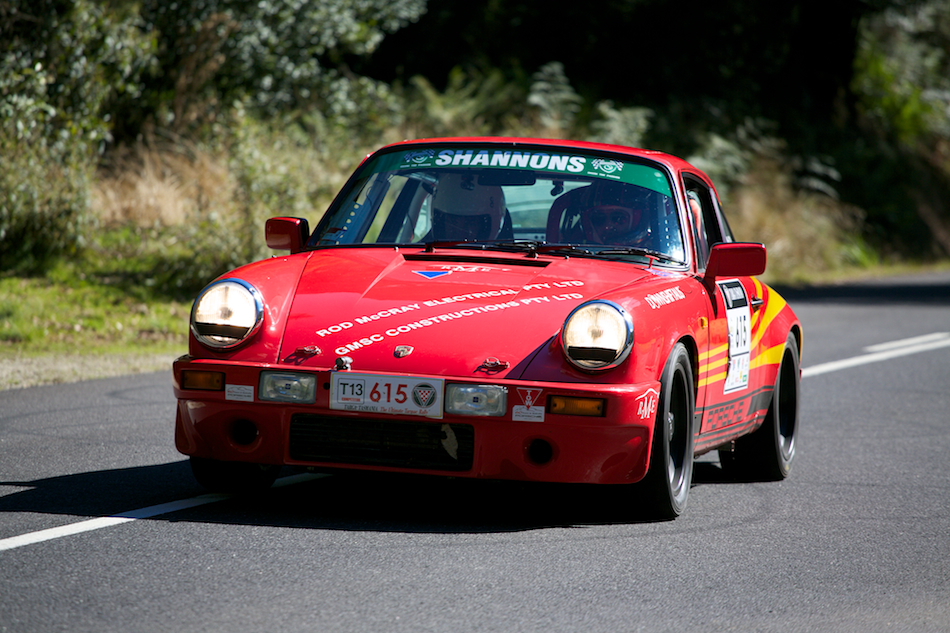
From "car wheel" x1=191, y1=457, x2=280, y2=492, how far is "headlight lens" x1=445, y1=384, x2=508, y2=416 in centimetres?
97

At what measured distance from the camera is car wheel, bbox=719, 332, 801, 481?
6051mm

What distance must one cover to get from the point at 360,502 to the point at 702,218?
2.25 meters

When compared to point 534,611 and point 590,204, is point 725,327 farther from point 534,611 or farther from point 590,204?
point 534,611

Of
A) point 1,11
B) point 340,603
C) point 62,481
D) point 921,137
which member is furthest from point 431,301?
point 921,137

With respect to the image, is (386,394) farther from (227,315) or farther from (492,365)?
(227,315)

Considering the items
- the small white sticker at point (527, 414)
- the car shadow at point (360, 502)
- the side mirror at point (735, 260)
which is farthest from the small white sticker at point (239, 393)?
the side mirror at point (735, 260)

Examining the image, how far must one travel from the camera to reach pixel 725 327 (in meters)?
5.49

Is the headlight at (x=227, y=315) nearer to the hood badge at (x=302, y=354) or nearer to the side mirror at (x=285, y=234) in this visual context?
the hood badge at (x=302, y=354)

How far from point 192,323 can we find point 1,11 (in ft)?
32.8

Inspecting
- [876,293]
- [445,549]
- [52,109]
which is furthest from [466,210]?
[876,293]

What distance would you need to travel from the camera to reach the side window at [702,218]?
5686 millimetres

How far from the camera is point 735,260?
5316mm

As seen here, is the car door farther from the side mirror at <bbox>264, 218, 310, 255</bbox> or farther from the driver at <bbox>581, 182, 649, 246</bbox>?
the side mirror at <bbox>264, 218, 310, 255</bbox>

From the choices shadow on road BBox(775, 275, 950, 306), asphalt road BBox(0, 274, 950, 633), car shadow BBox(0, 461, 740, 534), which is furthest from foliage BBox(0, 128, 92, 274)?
shadow on road BBox(775, 275, 950, 306)
